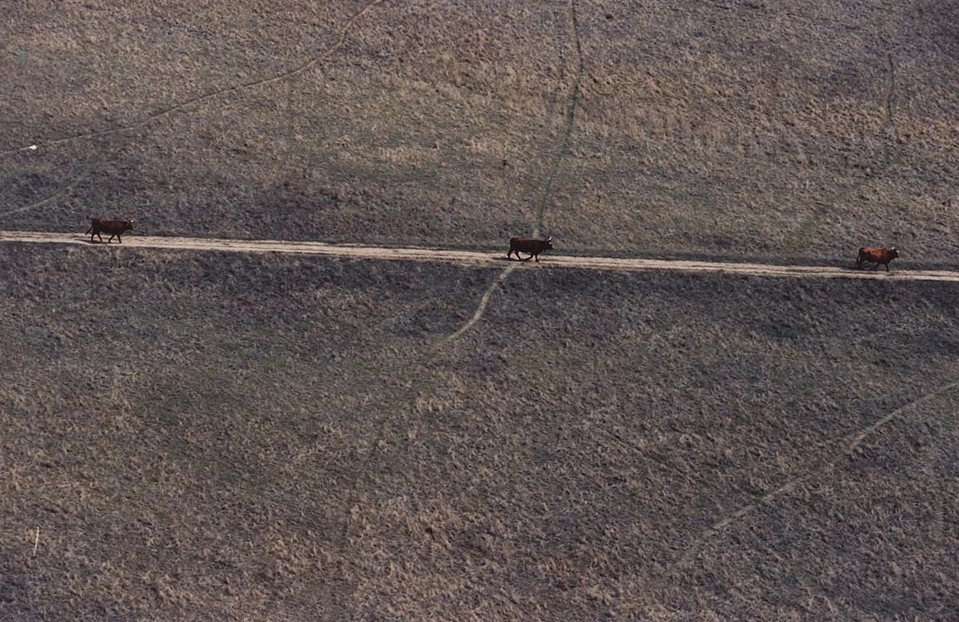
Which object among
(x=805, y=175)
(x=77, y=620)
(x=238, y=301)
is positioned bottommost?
(x=77, y=620)

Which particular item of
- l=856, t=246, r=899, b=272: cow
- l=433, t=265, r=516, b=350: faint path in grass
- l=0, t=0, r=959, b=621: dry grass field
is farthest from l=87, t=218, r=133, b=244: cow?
l=856, t=246, r=899, b=272: cow

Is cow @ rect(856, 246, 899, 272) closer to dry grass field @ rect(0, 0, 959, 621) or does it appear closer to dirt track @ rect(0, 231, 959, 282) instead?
dirt track @ rect(0, 231, 959, 282)

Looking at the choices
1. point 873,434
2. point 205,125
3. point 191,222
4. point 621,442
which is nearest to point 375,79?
point 205,125

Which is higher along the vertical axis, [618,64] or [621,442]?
[618,64]

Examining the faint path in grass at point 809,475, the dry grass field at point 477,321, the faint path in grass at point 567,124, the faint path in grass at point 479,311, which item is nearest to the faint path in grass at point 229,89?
the dry grass field at point 477,321

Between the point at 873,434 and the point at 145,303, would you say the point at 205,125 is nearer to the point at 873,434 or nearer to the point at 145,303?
the point at 145,303

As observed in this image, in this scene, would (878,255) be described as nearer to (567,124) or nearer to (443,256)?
(567,124)
